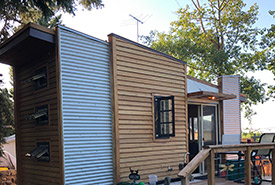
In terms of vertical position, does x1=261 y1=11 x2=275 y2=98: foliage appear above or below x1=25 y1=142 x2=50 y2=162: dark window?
above

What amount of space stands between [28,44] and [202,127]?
16.3 ft

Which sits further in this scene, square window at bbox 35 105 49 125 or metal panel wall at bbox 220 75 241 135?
metal panel wall at bbox 220 75 241 135

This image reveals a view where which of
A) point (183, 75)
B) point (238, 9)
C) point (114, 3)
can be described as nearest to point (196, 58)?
point (238, 9)

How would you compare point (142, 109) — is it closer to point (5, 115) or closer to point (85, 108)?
point (85, 108)

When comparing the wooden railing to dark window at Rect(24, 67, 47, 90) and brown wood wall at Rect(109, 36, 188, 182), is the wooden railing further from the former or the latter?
dark window at Rect(24, 67, 47, 90)

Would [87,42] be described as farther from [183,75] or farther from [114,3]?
[114,3]

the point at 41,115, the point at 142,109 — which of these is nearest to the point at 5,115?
the point at 41,115

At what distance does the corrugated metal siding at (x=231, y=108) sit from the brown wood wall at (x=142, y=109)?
1715mm

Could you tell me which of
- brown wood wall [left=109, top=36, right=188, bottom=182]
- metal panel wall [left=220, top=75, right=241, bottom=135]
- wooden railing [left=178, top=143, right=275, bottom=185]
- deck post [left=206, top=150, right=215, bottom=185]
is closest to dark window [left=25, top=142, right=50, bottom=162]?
brown wood wall [left=109, top=36, right=188, bottom=182]

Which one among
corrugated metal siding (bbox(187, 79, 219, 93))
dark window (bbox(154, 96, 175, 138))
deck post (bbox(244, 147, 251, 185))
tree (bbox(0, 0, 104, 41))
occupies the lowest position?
deck post (bbox(244, 147, 251, 185))

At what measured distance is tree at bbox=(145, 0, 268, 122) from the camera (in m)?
15.4

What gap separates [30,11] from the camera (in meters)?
7.86

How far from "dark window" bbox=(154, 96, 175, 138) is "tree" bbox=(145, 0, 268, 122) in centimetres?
977

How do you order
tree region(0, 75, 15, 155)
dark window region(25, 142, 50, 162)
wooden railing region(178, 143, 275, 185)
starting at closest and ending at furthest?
wooden railing region(178, 143, 275, 185), dark window region(25, 142, 50, 162), tree region(0, 75, 15, 155)
